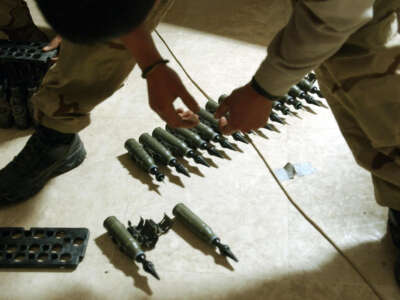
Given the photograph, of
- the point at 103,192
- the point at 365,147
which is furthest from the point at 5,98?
the point at 365,147

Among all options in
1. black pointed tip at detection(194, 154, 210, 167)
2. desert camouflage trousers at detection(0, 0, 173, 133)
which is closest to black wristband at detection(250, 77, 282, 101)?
desert camouflage trousers at detection(0, 0, 173, 133)

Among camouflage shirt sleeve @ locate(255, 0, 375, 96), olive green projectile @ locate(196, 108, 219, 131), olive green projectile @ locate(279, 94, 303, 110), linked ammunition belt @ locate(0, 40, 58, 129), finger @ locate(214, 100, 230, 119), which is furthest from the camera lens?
olive green projectile @ locate(279, 94, 303, 110)

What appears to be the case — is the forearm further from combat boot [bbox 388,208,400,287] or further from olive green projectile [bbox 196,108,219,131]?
combat boot [bbox 388,208,400,287]

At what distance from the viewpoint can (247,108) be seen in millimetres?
1045

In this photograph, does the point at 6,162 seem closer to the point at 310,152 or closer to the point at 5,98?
the point at 5,98

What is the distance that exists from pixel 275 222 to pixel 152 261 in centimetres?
41

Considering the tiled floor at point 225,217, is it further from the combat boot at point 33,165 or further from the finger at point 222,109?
the finger at point 222,109

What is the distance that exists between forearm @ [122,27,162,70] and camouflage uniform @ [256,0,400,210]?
10.1 inches

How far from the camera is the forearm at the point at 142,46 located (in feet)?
3.38

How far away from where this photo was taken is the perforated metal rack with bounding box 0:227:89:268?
1278mm

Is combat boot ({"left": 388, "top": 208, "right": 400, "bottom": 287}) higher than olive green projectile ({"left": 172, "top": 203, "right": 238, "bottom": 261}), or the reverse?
combat boot ({"left": 388, "top": 208, "right": 400, "bottom": 287})

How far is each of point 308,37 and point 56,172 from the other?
3.38 ft

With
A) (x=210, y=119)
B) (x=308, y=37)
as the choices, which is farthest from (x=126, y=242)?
(x=308, y=37)

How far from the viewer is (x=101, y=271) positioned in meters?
1.28
